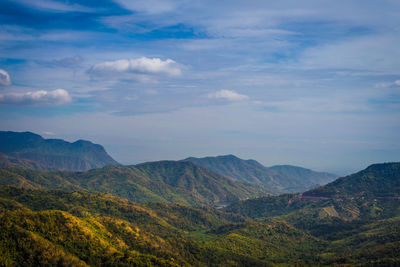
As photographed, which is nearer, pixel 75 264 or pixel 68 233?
pixel 75 264

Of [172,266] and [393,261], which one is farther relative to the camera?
[393,261]

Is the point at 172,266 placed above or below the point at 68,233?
below

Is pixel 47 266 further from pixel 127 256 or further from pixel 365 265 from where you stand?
pixel 365 265

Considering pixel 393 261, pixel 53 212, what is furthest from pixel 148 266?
pixel 393 261

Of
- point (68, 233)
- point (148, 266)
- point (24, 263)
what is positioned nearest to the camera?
point (24, 263)

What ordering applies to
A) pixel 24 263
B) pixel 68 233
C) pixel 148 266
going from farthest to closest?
pixel 68 233 < pixel 148 266 < pixel 24 263

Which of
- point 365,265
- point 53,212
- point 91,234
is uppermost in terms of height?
point 53,212

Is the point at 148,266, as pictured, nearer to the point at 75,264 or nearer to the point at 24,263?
the point at 75,264

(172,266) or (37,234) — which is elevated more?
(37,234)
